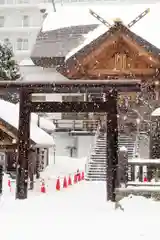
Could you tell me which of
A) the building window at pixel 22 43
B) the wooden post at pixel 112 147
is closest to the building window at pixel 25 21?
the building window at pixel 22 43

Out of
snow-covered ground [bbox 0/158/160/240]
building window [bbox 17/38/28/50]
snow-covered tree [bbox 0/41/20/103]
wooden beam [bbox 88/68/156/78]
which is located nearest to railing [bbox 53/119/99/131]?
snow-covered tree [bbox 0/41/20/103]

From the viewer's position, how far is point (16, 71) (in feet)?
124

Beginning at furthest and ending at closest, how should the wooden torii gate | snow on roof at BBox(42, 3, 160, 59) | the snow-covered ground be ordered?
snow on roof at BBox(42, 3, 160, 59) < the wooden torii gate < the snow-covered ground

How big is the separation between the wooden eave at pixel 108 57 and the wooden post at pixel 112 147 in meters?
5.20

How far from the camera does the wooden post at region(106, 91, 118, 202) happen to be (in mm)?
12836

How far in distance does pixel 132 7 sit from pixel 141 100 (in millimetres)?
5156

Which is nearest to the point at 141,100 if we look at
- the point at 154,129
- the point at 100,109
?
the point at 154,129

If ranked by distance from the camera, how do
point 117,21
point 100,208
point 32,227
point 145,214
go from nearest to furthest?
1. point 32,227
2. point 145,214
3. point 100,208
4. point 117,21

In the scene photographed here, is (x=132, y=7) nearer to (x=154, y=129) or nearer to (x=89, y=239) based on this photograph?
(x=154, y=129)

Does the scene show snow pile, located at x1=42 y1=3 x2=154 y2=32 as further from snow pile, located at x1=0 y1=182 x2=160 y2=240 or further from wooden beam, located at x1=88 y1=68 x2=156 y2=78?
snow pile, located at x1=0 y1=182 x2=160 y2=240

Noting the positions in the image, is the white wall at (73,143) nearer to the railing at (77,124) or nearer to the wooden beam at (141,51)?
the railing at (77,124)

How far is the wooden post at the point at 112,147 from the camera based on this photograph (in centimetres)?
1284

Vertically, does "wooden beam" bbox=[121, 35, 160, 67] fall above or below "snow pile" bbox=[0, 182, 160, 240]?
above

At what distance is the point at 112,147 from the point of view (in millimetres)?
13141
